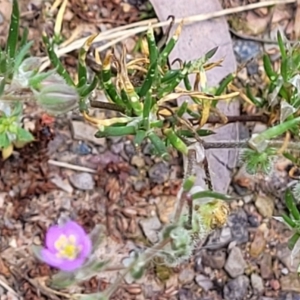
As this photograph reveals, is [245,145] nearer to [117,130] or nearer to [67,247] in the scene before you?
[117,130]

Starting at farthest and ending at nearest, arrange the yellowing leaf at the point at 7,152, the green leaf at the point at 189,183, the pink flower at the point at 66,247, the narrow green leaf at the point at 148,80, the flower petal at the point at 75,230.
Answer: the yellowing leaf at the point at 7,152
the flower petal at the point at 75,230
the pink flower at the point at 66,247
the narrow green leaf at the point at 148,80
the green leaf at the point at 189,183

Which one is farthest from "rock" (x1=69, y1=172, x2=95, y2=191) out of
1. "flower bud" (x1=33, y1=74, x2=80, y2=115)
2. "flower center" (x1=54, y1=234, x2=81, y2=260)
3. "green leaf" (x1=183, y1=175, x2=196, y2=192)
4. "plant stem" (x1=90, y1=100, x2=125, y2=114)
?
"green leaf" (x1=183, y1=175, x2=196, y2=192)

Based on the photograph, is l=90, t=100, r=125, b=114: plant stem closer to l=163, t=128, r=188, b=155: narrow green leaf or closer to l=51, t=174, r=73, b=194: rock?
l=163, t=128, r=188, b=155: narrow green leaf

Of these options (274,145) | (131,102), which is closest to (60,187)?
(131,102)

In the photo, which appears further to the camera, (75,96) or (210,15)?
(210,15)

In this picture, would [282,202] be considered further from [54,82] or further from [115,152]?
[54,82]

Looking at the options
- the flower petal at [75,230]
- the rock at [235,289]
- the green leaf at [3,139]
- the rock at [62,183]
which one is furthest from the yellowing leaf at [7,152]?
the rock at [235,289]

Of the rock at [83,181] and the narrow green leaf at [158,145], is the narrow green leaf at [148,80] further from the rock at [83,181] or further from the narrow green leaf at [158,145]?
the rock at [83,181]
